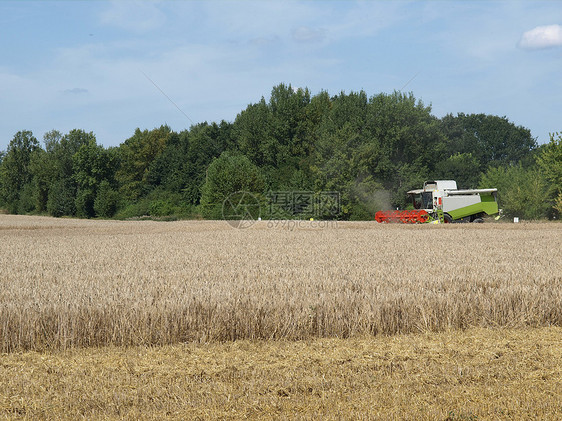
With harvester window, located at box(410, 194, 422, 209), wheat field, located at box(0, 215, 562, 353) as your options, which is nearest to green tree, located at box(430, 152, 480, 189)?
harvester window, located at box(410, 194, 422, 209)

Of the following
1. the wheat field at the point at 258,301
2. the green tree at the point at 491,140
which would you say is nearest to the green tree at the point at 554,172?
the wheat field at the point at 258,301

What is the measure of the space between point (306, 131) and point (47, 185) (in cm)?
4510

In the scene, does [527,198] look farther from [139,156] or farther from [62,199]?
[139,156]

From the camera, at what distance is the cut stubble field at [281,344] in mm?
5684

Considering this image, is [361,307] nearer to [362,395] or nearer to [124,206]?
[362,395]

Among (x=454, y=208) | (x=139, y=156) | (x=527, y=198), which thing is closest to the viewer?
(x=454, y=208)

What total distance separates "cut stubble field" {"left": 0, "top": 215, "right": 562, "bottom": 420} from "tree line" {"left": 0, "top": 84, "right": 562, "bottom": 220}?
42.4 m

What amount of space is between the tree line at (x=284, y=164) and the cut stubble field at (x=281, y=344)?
42368mm

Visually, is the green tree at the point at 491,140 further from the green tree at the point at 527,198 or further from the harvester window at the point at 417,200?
the harvester window at the point at 417,200

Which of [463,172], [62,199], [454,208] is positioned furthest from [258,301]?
[463,172]

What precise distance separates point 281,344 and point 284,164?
2466 inches

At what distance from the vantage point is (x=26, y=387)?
19.9 feet

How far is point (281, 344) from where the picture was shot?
775 cm

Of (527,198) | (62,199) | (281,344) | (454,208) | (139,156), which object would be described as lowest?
(281,344)
